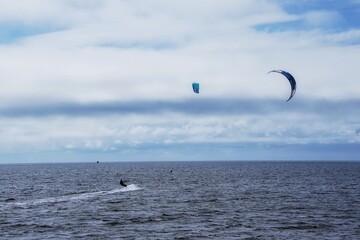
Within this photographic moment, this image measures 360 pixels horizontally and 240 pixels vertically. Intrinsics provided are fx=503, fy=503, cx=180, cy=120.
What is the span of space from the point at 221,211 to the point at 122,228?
14.5m

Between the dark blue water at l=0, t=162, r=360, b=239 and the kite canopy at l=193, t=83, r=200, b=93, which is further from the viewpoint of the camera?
the kite canopy at l=193, t=83, r=200, b=93

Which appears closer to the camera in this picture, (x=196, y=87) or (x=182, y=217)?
(x=182, y=217)

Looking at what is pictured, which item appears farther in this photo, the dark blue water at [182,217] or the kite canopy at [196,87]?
the kite canopy at [196,87]

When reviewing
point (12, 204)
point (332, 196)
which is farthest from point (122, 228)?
point (332, 196)

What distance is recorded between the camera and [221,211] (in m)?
53.3

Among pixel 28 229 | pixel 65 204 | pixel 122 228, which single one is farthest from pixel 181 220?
pixel 65 204

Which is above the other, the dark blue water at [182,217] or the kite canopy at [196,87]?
the kite canopy at [196,87]

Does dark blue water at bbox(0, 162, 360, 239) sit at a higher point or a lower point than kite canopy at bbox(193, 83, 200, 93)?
lower

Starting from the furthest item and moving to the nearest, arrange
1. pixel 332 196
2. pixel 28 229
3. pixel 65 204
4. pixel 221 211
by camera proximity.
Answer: pixel 332 196, pixel 65 204, pixel 221 211, pixel 28 229

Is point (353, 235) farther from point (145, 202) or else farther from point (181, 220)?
point (145, 202)

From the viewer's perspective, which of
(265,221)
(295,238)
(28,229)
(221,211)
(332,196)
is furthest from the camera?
(332,196)

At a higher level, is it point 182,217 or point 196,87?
point 196,87

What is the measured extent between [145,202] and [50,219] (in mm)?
17706

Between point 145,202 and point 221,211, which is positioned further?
point 145,202
